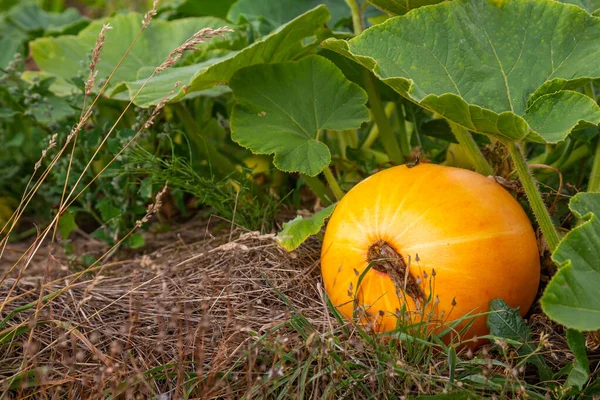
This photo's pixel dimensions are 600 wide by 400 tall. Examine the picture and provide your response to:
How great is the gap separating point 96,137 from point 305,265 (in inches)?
32.6

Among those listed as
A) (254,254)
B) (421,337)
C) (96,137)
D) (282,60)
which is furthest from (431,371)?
(96,137)

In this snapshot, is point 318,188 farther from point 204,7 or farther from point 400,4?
point 204,7

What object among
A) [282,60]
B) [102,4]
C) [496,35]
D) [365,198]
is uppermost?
[496,35]

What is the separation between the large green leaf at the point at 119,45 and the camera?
2.45 m

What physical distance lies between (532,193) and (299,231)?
1.74 feet

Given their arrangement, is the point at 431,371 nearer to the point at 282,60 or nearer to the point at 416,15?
the point at 416,15

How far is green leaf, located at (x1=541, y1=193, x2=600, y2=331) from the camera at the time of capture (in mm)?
1194

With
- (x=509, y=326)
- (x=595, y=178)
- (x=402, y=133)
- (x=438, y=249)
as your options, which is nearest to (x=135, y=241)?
(x=402, y=133)

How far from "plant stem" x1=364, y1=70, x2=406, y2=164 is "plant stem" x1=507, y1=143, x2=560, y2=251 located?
0.61 metres

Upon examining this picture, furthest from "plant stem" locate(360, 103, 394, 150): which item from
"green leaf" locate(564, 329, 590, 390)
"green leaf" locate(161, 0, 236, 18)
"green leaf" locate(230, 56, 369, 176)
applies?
"green leaf" locate(564, 329, 590, 390)

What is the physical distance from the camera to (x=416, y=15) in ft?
5.22

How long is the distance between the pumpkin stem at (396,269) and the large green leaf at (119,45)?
1.21 meters

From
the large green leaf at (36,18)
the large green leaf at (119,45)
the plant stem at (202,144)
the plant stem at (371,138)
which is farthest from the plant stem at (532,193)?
the large green leaf at (36,18)

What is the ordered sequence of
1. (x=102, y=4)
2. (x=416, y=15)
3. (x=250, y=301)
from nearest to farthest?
(x=416, y=15)
(x=250, y=301)
(x=102, y=4)
